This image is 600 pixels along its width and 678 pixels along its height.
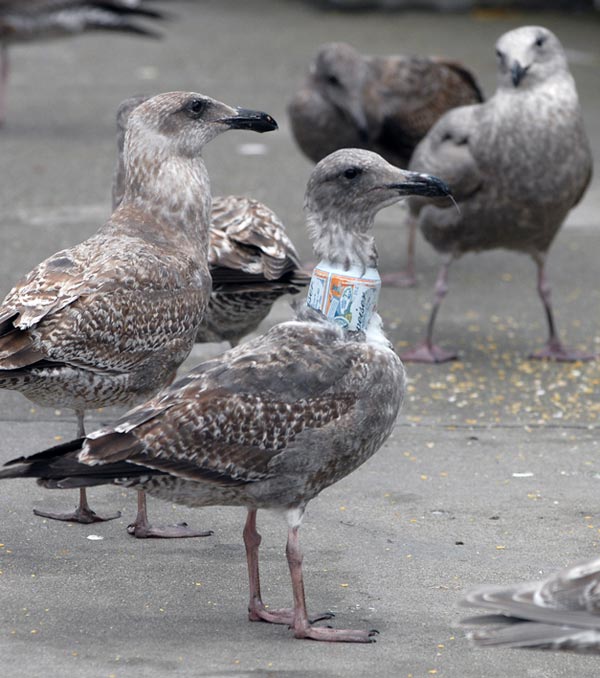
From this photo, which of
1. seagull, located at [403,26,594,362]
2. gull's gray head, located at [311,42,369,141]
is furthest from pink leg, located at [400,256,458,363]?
gull's gray head, located at [311,42,369,141]

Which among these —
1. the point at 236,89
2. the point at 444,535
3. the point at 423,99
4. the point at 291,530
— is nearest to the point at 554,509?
the point at 444,535

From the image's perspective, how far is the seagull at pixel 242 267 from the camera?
632 centimetres

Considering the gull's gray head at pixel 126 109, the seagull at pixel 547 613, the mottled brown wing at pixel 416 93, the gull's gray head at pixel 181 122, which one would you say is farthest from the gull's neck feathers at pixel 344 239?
the mottled brown wing at pixel 416 93

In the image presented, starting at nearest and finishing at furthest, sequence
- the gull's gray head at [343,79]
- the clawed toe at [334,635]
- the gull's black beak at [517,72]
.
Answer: the clawed toe at [334,635]
the gull's black beak at [517,72]
the gull's gray head at [343,79]

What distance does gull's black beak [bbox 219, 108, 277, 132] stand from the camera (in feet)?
19.4

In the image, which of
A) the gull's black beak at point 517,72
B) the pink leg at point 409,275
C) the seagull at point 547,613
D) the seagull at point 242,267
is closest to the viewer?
the seagull at point 547,613

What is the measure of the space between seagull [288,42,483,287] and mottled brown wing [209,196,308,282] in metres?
2.86

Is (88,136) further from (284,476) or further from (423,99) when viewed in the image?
(284,476)

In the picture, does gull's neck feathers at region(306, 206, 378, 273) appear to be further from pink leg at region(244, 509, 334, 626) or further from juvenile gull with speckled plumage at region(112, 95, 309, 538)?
juvenile gull with speckled plumage at region(112, 95, 309, 538)

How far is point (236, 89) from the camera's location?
47.4 feet

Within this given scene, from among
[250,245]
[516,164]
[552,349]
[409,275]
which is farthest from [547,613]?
[409,275]

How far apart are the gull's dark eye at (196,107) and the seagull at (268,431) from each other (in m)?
1.35

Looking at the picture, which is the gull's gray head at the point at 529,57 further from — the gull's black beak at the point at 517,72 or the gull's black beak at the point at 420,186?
the gull's black beak at the point at 420,186

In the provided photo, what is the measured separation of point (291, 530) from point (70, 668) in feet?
2.71
